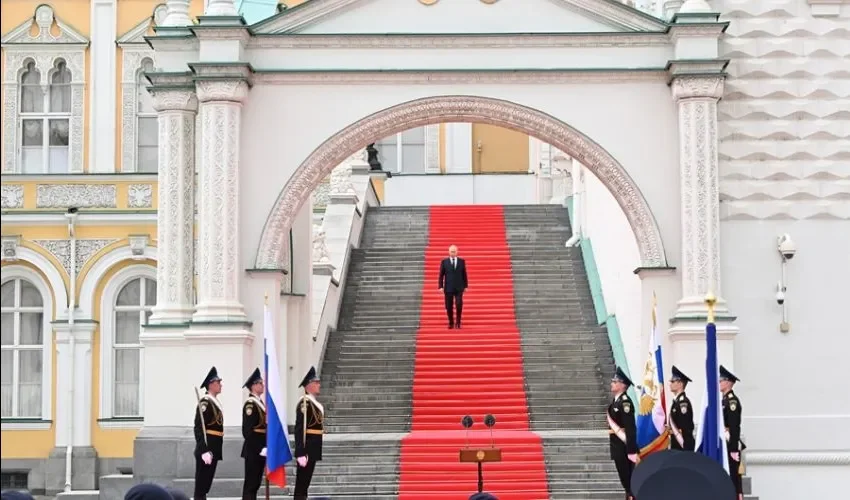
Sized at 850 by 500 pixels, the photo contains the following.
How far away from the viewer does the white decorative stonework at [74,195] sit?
30.3 metres

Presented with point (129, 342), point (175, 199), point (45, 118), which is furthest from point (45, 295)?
point (175, 199)

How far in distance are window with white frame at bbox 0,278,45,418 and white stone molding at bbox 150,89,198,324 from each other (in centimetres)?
1121

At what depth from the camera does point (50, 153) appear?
3356 cm

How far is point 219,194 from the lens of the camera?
771 inches

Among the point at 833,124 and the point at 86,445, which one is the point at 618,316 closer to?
the point at 833,124

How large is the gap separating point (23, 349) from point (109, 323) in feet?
6.07

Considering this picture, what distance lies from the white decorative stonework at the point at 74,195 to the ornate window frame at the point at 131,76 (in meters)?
2.70

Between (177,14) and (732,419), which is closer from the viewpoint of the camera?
(732,419)

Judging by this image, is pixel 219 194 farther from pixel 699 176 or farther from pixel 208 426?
pixel 699 176

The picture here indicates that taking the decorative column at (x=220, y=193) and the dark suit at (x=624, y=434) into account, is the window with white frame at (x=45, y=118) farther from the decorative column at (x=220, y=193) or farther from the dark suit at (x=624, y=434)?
the dark suit at (x=624, y=434)

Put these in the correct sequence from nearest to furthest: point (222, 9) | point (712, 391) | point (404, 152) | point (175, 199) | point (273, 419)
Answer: point (712, 391)
point (273, 419)
point (222, 9)
point (175, 199)
point (404, 152)

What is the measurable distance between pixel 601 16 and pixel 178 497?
1278 cm

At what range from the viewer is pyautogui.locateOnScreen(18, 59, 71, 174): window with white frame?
110ft

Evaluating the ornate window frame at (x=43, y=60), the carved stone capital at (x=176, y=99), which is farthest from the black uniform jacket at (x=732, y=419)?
the ornate window frame at (x=43, y=60)
